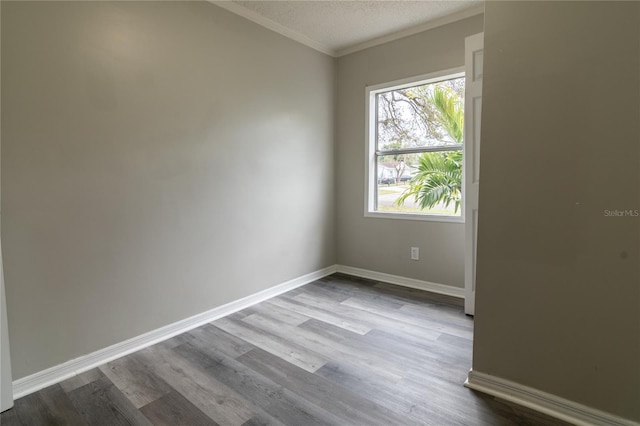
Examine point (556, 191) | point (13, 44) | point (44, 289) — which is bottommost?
point (44, 289)

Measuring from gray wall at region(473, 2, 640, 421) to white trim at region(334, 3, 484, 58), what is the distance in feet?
4.93

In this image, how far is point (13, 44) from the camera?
5.43ft

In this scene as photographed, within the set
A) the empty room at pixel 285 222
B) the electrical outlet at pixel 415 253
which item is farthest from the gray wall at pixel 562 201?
the electrical outlet at pixel 415 253

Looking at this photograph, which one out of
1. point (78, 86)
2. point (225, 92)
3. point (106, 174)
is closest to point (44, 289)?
point (106, 174)

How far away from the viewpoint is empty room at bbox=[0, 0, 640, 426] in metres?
1.45

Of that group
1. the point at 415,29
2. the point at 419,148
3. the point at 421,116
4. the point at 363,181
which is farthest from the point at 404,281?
the point at 415,29

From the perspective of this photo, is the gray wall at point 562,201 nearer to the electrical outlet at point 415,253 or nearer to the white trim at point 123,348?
the electrical outlet at point 415,253

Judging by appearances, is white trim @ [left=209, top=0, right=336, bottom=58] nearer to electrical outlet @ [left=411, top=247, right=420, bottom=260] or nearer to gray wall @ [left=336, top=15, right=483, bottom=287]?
gray wall @ [left=336, top=15, right=483, bottom=287]

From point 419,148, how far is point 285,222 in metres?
1.58

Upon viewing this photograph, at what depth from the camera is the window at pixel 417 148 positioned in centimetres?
315

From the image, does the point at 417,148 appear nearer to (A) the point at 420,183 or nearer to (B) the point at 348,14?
(A) the point at 420,183

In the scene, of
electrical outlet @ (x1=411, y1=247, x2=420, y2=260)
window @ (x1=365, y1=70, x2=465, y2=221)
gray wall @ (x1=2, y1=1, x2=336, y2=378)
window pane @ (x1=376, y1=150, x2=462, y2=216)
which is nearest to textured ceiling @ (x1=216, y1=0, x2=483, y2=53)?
gray wall @ (x1=2, y1=1, x2=336, y2=378)

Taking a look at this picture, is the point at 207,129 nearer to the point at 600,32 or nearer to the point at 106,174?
the point at 106,174

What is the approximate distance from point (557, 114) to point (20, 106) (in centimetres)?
266
